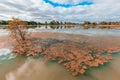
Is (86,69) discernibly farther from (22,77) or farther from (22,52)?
(22,52)

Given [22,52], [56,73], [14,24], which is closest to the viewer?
[56,73]

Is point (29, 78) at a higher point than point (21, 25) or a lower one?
lower

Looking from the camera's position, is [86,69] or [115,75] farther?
[86,69]

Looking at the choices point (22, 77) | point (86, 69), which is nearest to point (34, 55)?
point (22, 77)

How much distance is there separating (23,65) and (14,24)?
1274cm

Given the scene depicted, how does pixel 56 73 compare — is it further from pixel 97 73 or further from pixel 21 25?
pixel 21 25

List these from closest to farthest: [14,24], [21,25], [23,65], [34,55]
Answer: [23,65] < [34,55] < [14,24] < [21,25]

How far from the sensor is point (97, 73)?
10750 millimetres

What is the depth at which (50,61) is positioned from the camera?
14.2m

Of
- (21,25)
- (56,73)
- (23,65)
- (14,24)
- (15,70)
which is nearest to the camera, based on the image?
(56,73)

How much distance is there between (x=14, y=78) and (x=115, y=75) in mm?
8463

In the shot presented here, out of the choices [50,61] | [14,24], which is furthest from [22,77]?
[14,24]

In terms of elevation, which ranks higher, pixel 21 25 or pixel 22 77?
pixel 21 25

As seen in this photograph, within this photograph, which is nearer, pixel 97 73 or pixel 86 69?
pixel 97 73
